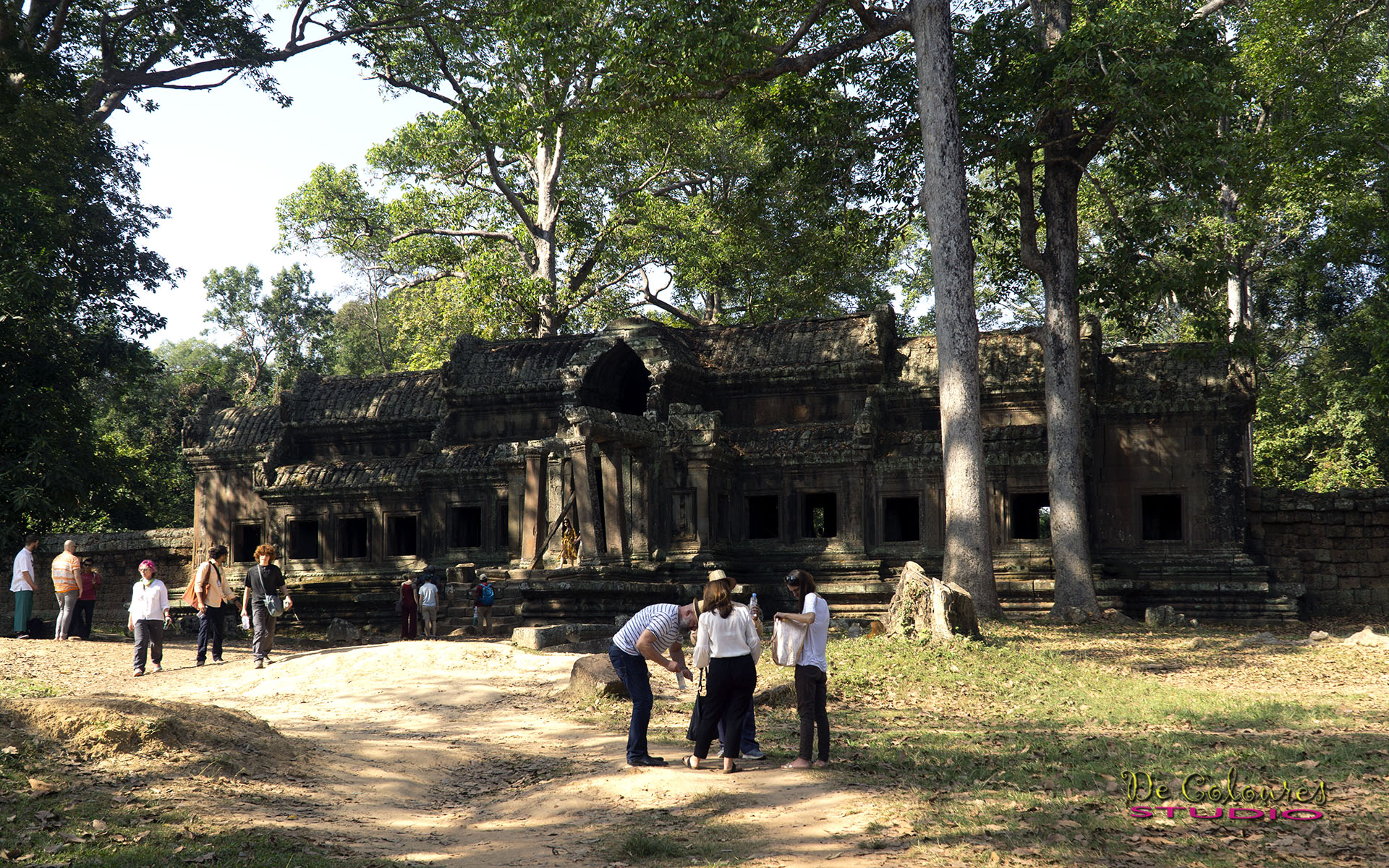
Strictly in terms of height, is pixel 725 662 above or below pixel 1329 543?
below

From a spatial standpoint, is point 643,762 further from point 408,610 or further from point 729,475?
point 729,475

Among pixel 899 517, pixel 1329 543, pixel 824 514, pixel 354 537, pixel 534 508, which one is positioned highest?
pixel 534 508

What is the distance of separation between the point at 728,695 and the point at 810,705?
718mm

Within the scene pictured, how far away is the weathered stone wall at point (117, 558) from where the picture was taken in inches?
1065

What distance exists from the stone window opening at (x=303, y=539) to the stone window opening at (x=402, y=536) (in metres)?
2.11

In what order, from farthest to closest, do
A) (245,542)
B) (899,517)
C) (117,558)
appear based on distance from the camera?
(245,542) < (117,558) < (899,517)

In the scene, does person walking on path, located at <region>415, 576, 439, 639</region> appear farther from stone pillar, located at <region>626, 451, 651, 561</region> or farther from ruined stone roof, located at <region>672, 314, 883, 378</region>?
ruined stone roof, located at <region>672, 314, 883, 378</region>

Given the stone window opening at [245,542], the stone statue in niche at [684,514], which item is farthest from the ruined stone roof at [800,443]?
the stone window opening at [245,542]

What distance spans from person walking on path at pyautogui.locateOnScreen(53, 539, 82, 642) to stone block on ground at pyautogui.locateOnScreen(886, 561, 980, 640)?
40.2 ft

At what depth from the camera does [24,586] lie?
1723 centimetres

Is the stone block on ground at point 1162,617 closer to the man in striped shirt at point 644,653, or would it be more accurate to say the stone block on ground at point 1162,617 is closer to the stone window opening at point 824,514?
the stone window opening at point 824,514

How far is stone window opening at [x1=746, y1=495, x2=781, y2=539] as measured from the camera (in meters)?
25.0

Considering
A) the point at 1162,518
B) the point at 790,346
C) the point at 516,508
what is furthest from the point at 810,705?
the point at 1162,518

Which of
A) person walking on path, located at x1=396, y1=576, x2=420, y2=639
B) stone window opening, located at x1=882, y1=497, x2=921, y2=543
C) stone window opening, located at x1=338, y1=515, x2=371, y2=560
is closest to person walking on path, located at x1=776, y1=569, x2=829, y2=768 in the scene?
person walking on path, located at x1=396, y1=576, x2=420, y2=639
